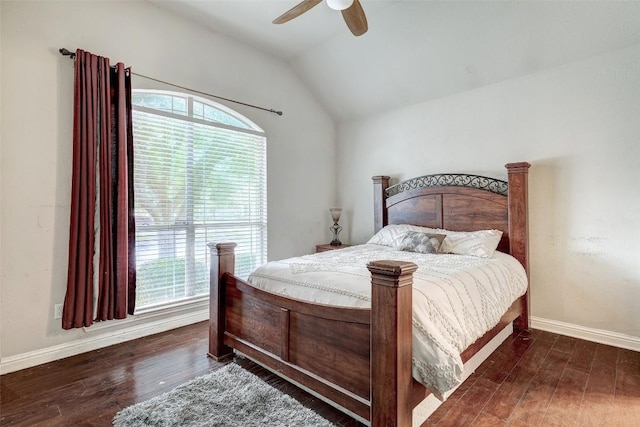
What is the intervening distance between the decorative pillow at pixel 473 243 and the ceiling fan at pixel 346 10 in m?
2.09

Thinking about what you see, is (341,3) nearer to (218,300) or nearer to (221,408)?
(218,300)

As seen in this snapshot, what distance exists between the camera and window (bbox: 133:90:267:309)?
305 cm

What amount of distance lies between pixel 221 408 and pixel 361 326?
3.22 feet

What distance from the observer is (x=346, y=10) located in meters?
2.36

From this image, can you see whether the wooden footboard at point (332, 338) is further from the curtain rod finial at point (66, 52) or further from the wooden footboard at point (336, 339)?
the curtain rod finial at point (66, 52)

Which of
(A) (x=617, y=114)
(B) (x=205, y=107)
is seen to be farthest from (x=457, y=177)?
(B) (x=205, y=107)

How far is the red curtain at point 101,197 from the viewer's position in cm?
252

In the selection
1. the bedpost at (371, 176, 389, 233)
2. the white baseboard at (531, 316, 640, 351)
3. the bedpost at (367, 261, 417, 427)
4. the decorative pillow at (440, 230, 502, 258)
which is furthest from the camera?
the bedpost at (371, 176, 389, 233)

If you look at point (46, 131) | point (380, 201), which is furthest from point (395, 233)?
point (46, 131)

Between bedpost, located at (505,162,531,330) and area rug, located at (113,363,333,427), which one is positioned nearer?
area rug, located at (113,363,333,427)

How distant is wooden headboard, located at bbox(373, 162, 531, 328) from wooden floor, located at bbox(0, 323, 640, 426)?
3.12ft

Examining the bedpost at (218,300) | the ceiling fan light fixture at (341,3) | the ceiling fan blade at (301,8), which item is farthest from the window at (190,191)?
the ceiling fan light fixture at (341,3)

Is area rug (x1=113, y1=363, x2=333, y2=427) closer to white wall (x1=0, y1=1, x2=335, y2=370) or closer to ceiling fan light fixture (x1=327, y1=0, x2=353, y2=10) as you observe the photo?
white wall (x1=0, y1=1, x2=335, y2=370)

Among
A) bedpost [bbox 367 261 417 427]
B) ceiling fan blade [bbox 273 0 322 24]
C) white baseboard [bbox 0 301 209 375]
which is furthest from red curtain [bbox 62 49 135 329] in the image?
bedpost [bbox 367 261 417 427]
